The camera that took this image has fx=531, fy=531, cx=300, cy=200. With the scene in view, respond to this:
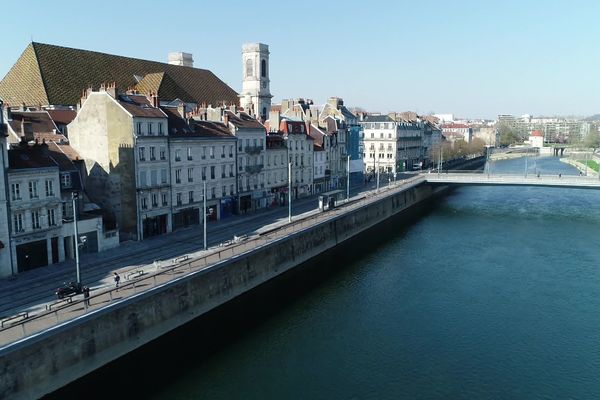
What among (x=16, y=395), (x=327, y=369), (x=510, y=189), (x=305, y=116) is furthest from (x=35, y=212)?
(x=510, y=189)

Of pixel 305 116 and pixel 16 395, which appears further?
pixel 305 116

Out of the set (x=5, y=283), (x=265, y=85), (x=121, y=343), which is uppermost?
(x=265, y=85)

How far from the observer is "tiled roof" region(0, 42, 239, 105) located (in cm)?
5784

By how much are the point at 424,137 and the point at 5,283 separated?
124 m

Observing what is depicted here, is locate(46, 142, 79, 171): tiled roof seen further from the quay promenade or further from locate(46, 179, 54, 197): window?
the quay promenade

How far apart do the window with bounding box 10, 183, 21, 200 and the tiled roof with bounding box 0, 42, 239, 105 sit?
75.8ft

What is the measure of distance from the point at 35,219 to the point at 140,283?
1065 centimetres

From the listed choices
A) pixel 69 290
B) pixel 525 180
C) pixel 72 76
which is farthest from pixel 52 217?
A: pixel 525 180

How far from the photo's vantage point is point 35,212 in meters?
37.4

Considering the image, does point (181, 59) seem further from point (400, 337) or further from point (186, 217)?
point (400, 337)

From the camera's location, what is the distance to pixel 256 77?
9794cm

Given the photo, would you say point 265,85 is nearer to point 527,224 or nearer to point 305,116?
point 305,116

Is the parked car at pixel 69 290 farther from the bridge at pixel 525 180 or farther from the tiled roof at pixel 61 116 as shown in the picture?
the bridge at pixel 525 180

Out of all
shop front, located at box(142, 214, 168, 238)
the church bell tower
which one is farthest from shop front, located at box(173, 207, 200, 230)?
the church bell tower
